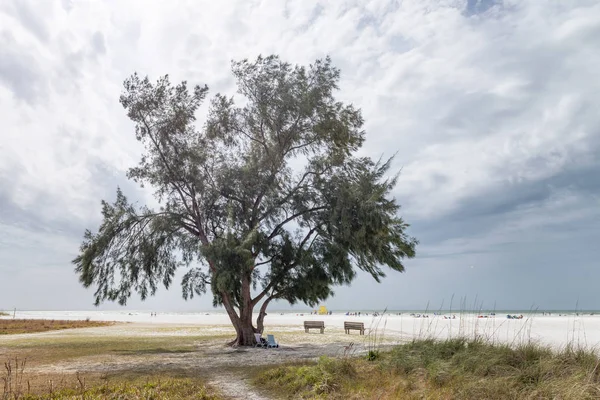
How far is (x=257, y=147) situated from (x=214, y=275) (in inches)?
315

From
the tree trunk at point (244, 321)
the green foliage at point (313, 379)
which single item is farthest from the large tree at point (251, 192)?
the green foliage at point (313, 379)

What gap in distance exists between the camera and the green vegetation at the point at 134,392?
8536 mm

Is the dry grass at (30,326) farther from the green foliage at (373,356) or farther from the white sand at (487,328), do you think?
the green foliage at (373,356)

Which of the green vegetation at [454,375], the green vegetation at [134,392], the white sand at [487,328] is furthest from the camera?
the white sand at [487,328]

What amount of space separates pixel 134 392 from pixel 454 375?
672cm

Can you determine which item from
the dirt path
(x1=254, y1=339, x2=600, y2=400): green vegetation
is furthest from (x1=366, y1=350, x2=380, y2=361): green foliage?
the dirt path

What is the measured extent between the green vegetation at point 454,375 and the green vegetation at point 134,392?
1823mm

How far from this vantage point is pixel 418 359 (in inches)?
396

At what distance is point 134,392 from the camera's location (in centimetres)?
902

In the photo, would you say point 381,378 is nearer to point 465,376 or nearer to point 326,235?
point 465,376

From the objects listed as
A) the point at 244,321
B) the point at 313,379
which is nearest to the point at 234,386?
the point at 313,379

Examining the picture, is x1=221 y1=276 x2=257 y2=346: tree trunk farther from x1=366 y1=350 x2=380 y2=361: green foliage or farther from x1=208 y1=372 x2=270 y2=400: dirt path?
x1=366 y1=350 x2=380 y2=361: green foliage

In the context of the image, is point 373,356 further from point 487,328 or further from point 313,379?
point 487,328

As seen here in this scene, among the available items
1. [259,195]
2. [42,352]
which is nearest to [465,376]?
[259,195]
